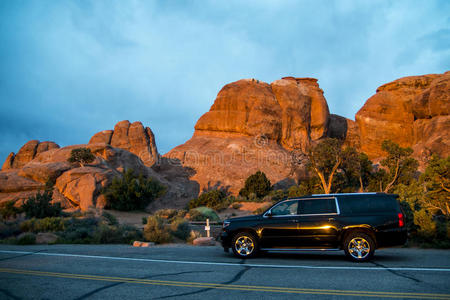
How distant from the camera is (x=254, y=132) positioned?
209 ft

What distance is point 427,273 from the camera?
672cm

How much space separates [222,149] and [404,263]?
5245cm

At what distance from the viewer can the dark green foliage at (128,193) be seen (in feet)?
114

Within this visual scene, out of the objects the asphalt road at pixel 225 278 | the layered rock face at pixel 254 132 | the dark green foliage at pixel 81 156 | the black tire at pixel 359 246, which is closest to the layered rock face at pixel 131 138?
the layered rock face at pixel 254 132

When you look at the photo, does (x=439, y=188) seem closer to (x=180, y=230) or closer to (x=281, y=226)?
(x=281, y=226)

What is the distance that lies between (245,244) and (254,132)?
54.5 m

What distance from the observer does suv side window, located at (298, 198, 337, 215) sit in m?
9.02

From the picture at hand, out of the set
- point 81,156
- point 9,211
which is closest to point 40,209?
point 9,211

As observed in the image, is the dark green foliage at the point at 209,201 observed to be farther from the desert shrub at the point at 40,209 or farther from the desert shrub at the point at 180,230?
the desert shrub at the point at 180,230

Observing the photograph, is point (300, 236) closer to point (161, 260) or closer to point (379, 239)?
point (379, 239)

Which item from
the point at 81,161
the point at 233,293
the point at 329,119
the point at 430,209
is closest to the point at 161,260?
the point at 233,293

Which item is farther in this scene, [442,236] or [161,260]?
[442,236]

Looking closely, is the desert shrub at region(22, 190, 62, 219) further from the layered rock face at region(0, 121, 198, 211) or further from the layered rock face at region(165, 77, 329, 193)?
the layered rock face at region(165, 77, 329, 193)

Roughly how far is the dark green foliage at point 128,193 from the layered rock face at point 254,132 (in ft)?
59.5
